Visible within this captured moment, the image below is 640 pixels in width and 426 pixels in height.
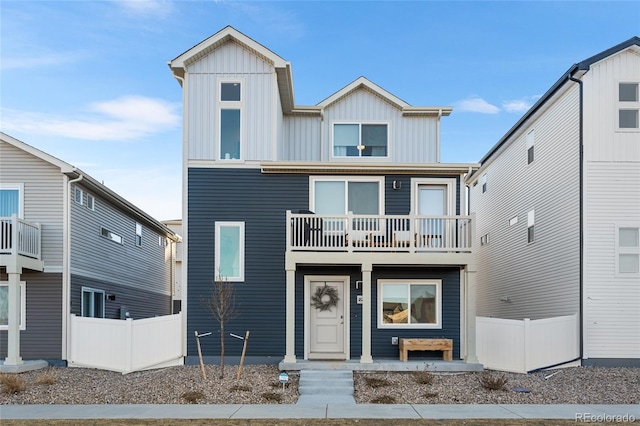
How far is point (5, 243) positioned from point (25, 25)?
5.66 metres

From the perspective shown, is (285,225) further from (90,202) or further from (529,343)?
(529,343)

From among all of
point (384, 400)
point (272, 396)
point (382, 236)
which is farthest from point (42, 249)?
point (384, 400)

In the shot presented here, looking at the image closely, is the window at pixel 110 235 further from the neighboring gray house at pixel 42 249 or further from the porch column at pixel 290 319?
the porch column at pixel 290 319

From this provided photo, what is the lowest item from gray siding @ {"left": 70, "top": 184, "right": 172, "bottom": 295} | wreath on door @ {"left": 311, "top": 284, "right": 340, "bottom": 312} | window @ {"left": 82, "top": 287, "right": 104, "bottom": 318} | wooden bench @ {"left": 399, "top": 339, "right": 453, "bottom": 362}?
wooden bench @ {"left": 399, "top": 339, "right": 453, "bottom": 362}

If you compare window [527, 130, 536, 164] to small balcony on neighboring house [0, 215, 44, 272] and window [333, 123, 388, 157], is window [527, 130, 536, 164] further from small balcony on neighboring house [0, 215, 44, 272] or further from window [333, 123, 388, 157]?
small balcony on neighboring house [0, 215, 44, 272]

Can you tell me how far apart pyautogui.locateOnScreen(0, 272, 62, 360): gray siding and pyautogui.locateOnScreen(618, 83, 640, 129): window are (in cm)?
1574

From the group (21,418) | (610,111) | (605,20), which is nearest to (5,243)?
(21,418)

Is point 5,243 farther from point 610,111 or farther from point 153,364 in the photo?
point 610,111

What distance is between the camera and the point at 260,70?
1584 centimetres

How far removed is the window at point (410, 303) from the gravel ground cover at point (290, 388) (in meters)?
1.96

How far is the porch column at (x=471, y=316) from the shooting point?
46.6 ft

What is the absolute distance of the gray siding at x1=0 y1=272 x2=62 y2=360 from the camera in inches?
599

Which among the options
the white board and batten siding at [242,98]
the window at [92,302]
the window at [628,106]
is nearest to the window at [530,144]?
the window at [628,106]

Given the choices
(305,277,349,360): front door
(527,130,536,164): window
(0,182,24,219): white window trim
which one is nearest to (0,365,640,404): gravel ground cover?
(305,277,349,360): front door
